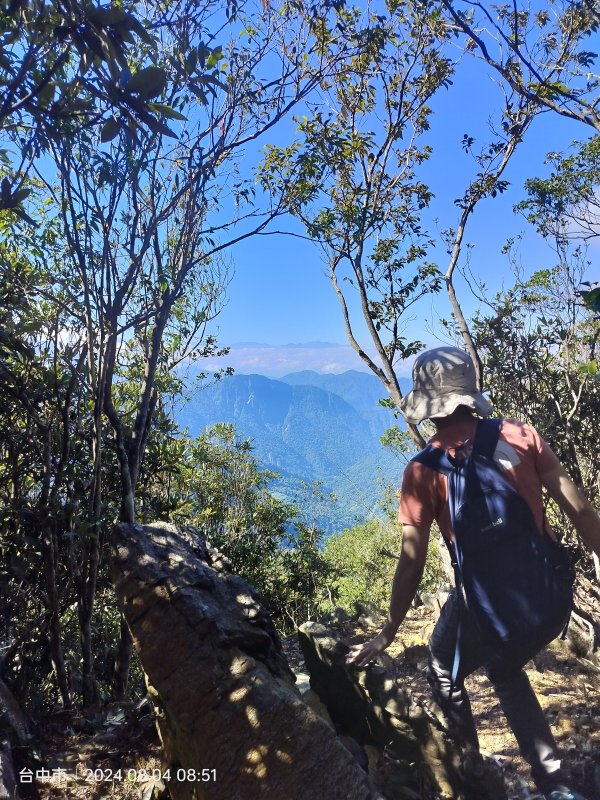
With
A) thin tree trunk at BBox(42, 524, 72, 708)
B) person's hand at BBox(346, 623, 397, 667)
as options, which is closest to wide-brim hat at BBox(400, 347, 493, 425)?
person's hand at BBox(346, 623, 397, 667)

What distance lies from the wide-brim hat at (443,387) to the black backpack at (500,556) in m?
0.18

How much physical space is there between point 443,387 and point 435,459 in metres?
0.29

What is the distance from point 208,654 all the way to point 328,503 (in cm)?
1433

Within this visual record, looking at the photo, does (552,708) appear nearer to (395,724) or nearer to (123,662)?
(395,724)

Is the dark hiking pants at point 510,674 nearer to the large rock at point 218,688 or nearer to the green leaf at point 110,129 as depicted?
the large rock at point 218,688

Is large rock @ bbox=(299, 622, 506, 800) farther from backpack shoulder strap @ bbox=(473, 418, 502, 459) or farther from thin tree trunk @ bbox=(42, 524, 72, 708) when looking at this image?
thin tree trunk @ bbox=(42, 524, 72, 708)

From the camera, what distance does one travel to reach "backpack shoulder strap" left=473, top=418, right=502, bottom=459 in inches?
77.5

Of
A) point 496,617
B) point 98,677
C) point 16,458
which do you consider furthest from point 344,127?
point 98,677

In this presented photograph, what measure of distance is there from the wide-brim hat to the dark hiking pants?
2.56ft

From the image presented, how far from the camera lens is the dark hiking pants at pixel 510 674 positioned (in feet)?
6.56

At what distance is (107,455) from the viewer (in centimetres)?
465

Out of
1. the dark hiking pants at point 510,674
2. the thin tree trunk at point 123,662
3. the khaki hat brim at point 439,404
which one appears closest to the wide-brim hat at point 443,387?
the khaki hat brim at point 439,404

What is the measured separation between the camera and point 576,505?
1938 millimetres

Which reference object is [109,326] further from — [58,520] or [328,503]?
[328,503]
